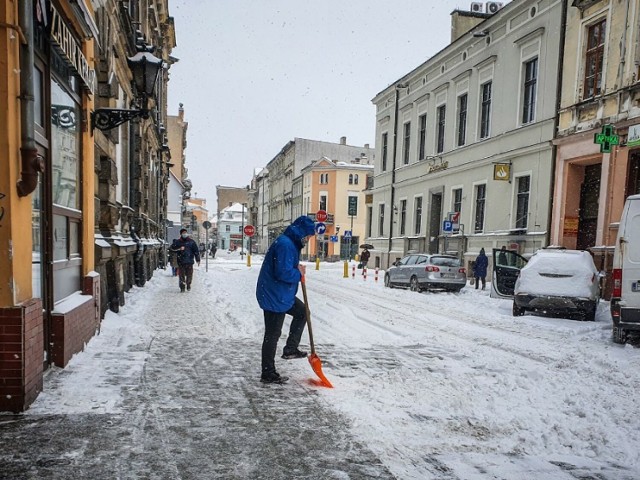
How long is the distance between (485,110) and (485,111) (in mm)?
44

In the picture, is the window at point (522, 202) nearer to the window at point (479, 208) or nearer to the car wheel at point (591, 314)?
the window at point (479, 208)

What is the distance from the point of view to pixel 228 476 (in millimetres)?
3014

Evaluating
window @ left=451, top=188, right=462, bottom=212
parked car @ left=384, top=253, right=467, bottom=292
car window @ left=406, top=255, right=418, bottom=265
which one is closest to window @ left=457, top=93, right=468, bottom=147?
window @ left=451, top=188, right=462, bottom=212

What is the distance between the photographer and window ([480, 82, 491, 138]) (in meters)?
21.2

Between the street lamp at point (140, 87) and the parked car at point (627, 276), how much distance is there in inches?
302

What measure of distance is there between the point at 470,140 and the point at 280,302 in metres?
19.3

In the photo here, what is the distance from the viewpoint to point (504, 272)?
539 inches

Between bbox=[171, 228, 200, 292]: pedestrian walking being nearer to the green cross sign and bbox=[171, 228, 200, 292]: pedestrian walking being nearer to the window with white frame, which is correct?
the green cross sign

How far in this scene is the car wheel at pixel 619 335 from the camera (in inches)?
309

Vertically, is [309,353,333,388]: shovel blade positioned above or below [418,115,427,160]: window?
below

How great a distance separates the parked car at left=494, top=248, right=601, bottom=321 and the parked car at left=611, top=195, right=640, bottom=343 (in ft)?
7.97

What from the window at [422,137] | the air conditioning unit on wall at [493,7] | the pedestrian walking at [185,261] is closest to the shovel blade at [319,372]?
the pedestrian walking at [185,261]

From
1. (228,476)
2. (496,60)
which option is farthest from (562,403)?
(496,60)

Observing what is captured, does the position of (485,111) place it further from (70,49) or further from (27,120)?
(27,120)
